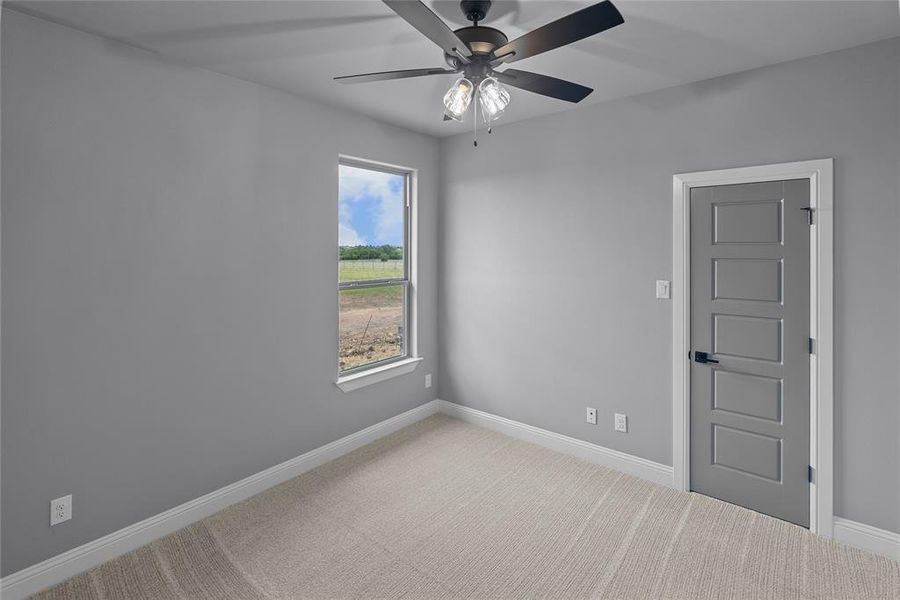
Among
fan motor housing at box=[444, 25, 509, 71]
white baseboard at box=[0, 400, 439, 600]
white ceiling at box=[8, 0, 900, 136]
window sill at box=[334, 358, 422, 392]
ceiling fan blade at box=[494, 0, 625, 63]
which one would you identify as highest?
white ceiling at box=[8, 0, 900, 136]

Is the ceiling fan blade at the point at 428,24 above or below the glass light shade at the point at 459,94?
A: above

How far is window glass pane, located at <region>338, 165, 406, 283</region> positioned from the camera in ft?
11.6

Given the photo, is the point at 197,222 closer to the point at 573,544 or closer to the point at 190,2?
the point at 190,2

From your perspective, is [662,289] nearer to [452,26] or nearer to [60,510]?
[452,26]

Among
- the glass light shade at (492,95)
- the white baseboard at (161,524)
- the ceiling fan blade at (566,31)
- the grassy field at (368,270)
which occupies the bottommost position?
the white baseboard at (161,524)

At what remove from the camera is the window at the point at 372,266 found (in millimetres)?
3541

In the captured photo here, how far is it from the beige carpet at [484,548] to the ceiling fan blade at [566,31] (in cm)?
227

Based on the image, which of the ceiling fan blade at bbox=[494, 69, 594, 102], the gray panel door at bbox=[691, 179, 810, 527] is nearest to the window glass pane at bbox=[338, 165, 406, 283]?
the ceiling fan blade at bbox=[494, 69, 594, 102]

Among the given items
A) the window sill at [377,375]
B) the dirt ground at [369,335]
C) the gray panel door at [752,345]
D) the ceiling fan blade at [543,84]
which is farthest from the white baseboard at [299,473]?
the ceiling fan blade at [543,84]

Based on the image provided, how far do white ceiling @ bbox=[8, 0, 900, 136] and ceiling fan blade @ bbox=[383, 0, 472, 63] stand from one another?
414 mm

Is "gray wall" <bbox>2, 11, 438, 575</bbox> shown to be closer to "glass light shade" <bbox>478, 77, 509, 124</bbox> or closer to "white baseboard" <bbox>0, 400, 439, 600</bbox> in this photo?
"white baseboard" <bbox>0, 400, 439, 600</bbox>

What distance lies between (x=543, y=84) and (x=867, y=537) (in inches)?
109

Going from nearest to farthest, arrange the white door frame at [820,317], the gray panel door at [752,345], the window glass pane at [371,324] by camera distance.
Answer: the white door frame at [820,317] → the gray panel door at [752,345] → the window glass pane at [371,324]

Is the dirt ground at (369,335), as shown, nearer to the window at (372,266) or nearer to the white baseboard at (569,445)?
the window at (372,266)
